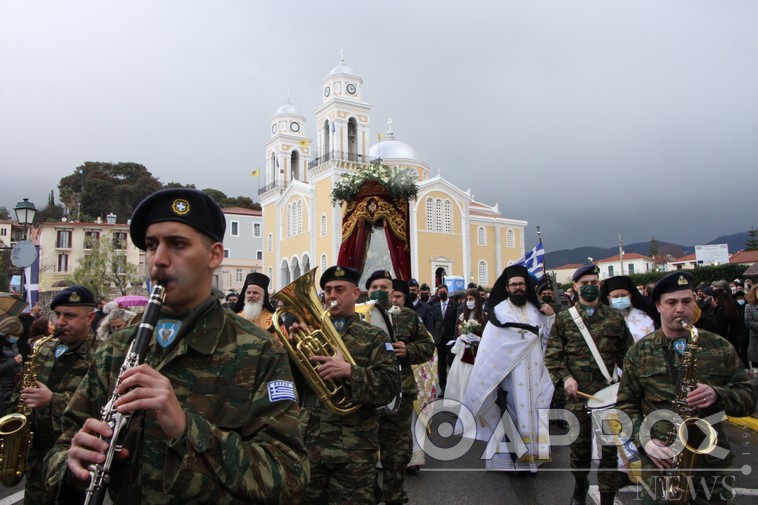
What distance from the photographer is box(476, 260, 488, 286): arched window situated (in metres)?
58.5

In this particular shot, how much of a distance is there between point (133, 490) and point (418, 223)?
166 feet

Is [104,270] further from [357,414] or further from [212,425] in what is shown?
[212,425]

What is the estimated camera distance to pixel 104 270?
1938 inches

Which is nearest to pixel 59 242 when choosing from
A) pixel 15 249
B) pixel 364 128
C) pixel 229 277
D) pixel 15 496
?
pixel 229 277

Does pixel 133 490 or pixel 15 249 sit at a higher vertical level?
pixel 15 249

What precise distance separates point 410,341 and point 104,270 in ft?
161

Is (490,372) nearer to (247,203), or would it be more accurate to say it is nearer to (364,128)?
(364,128)

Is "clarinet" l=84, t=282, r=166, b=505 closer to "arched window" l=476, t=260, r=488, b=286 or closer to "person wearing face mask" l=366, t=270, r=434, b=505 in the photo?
"person wearing face mask" l=366, t=270, r=434, b=505

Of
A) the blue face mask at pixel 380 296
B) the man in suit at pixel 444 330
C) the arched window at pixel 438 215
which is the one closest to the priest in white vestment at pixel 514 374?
the blue face mask at pixel 380 296

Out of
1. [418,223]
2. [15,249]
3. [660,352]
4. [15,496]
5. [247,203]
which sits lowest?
[15,496]

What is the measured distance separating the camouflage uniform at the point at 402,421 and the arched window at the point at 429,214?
154 feet

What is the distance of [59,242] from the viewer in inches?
2475

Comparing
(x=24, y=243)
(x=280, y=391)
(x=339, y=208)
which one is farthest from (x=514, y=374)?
(x=339, y=208)

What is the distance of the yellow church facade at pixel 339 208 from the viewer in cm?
5188
